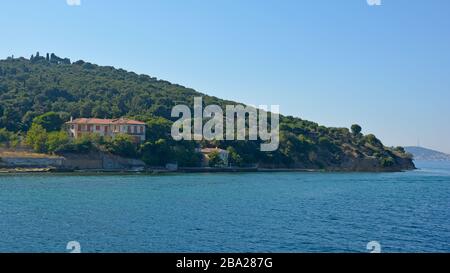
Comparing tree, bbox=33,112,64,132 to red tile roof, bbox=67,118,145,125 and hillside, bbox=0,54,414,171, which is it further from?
hillside, bbox=0,54,414,171

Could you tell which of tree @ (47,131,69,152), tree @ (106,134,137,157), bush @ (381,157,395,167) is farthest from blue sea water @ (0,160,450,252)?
bush @ (381,157,395,167)

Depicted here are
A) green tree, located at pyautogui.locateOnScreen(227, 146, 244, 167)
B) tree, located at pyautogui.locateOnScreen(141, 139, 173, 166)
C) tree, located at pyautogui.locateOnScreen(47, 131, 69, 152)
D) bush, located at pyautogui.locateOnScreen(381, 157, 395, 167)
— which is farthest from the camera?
bush, located at pyautogui.locateOnScreen(381, 157, 395, 167)

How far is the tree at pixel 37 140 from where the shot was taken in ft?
190

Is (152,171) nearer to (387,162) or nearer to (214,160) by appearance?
(214,160)

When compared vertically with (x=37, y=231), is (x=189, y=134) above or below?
above

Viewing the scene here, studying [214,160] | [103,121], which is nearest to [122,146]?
[103,121]

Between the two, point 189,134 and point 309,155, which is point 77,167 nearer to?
point 189,134

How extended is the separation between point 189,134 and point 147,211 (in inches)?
1794

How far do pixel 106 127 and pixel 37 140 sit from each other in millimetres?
11976

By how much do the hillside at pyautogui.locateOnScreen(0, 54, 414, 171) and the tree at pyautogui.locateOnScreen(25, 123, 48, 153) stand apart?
17.7 ft

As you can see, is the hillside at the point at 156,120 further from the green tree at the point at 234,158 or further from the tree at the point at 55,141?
the tree at the point at 55,141

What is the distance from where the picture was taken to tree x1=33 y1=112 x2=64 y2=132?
6391cm
